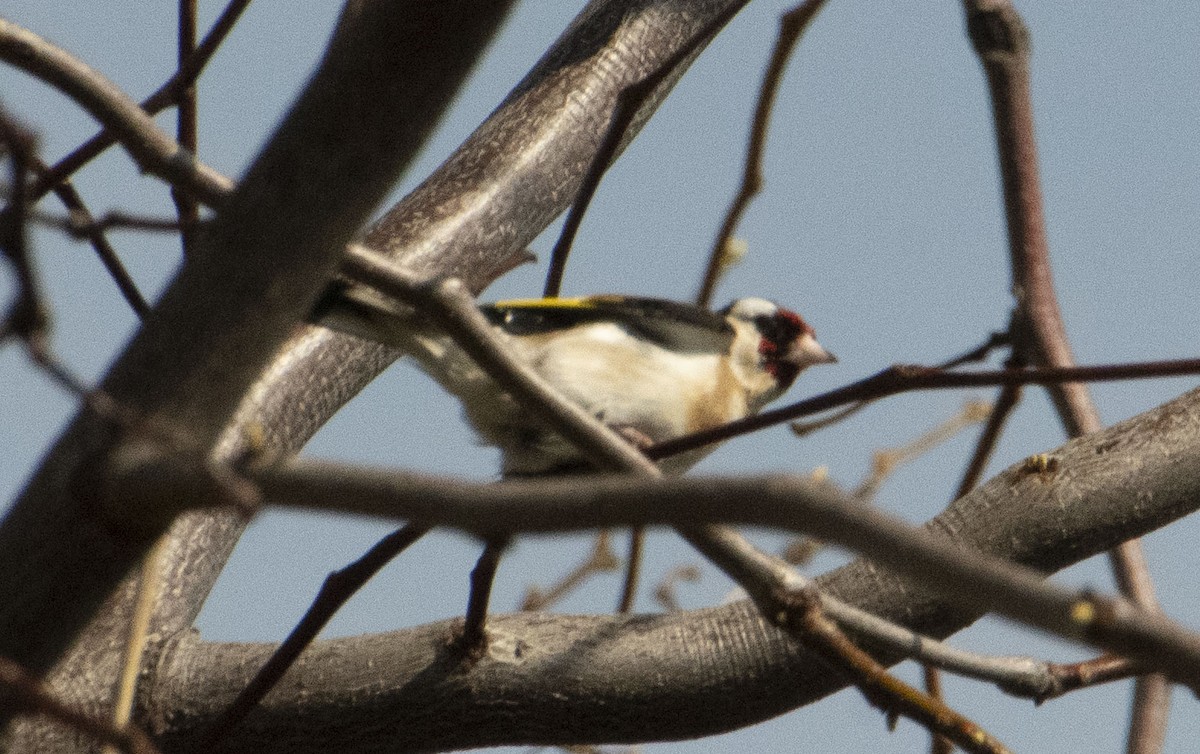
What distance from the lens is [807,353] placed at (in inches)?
167

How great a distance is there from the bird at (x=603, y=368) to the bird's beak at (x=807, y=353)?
23 cm

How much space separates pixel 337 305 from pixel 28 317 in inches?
68.8

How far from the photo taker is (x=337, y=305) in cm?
294

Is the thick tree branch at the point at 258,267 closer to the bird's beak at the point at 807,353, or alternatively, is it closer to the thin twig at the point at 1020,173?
the thin twig at the point at 1020,173

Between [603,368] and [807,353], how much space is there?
0.91 metres

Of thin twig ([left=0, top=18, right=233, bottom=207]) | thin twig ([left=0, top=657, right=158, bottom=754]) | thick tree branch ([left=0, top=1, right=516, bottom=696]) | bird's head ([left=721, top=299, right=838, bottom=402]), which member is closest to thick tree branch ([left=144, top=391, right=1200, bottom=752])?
thin twig ([left=0, top=18, right=233, bottom=207])

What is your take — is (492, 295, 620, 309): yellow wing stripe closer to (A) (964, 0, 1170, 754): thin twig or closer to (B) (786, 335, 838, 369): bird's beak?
(B) (786, 335, 838, 369): bird's beak

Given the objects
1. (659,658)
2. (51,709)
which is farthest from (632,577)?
(51,709)

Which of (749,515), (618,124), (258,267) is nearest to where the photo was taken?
(749,515)

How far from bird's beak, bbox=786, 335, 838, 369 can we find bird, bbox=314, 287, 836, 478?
9.2 inches

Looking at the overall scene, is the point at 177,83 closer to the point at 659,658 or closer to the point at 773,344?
the point at 659,658

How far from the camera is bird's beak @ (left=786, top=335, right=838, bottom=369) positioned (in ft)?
13.8

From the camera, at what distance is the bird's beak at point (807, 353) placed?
4.20m

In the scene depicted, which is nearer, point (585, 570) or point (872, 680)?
point (872, 680)
